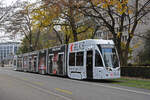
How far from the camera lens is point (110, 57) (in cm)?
1714

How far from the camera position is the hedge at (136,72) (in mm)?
21312

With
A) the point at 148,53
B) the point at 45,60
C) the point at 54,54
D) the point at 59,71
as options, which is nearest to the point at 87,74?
the point at 59,71

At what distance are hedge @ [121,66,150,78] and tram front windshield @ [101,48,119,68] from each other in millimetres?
5459

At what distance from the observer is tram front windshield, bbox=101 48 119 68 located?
16855 mm

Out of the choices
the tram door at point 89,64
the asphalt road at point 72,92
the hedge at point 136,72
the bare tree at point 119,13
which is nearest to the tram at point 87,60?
the tram door at point 89,64

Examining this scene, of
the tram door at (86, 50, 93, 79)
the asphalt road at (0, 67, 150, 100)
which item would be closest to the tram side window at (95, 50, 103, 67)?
the tram door at (86, 50, 93, 79)

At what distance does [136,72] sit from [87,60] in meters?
7.43

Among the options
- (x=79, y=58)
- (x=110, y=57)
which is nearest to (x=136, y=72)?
(x=110, y=57)

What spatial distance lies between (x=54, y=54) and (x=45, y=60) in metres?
3.50

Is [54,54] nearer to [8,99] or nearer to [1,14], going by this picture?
[1,14]

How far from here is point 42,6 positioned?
23.1 metres

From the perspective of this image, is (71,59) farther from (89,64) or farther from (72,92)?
(72,92)

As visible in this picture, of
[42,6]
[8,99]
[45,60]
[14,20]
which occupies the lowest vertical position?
[8,99]

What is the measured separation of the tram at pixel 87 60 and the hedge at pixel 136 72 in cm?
530
